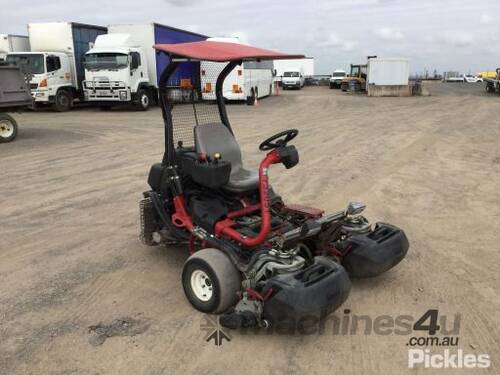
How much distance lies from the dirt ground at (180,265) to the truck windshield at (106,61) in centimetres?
829

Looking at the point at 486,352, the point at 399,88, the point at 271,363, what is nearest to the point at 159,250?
the point at 271,363

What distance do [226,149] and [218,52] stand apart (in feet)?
3.31

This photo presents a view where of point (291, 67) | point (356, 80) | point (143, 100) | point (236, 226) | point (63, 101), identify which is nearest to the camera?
point (236, 226)

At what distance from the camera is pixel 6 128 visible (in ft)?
40.3

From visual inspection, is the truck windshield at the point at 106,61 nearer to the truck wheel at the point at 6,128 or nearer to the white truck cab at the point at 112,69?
the white truck cab at the point at 112,69

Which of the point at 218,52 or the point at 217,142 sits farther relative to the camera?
the point at 217,142

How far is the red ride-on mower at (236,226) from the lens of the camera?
342cm

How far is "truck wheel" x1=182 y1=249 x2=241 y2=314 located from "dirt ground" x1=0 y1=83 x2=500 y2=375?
0.14m

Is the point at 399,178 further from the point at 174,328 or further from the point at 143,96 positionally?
the point at 143,96

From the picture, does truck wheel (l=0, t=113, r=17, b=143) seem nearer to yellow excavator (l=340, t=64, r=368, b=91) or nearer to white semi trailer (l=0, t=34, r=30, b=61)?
white semi trailer (l=0, t=34, r=30, b=61)

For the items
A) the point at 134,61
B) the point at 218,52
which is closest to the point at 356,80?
the point at 134,61

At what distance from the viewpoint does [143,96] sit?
20.1 meters

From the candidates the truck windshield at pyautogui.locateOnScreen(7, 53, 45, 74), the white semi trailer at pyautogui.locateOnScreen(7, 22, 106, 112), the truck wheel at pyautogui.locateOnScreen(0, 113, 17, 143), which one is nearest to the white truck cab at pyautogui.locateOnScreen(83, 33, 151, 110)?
the white semi trailer at pyautogui.locateOnScreen(7, 22, 106, 112)

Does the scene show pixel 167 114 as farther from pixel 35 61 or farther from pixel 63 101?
pixel 63 101
